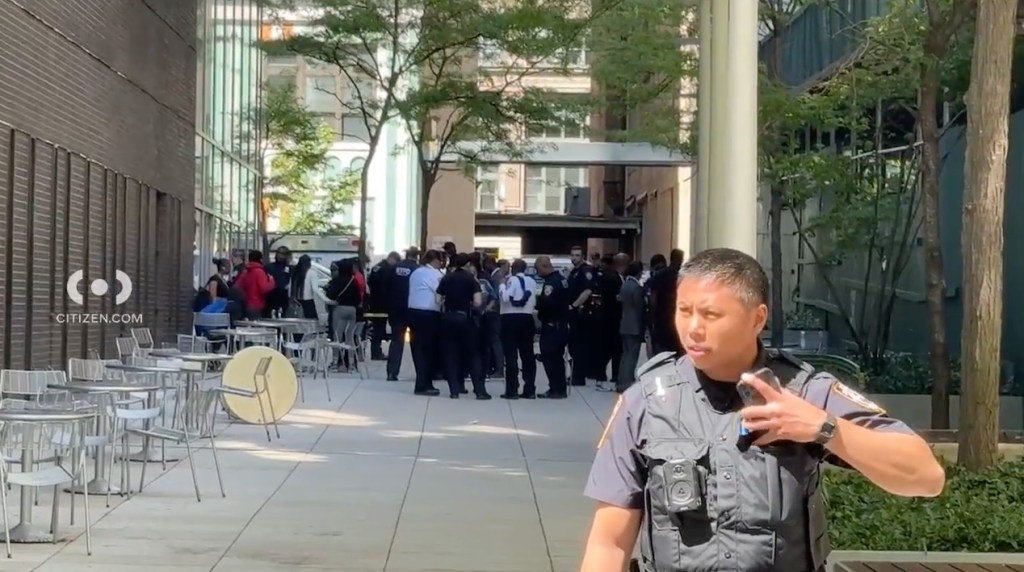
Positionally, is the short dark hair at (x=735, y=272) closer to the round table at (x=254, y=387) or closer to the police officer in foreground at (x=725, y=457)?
the police officer in foreground at (x=725, y=457)

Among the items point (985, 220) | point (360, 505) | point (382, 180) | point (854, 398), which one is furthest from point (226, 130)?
point (854, 398)

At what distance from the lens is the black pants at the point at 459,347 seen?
19484mm

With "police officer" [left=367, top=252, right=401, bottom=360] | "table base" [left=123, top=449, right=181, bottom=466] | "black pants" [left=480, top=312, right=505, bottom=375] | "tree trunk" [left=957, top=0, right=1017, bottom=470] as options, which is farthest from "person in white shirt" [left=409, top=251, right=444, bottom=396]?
"tree trunk" [left=957, top=0, right=1017, bottom=470]

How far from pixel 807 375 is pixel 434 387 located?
17.3 metres

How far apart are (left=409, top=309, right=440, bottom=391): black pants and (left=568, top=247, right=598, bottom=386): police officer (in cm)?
213

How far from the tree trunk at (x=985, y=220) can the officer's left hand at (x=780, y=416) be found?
756 centimetres

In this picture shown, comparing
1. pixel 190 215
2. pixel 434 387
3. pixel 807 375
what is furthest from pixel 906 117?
pixel 807 375

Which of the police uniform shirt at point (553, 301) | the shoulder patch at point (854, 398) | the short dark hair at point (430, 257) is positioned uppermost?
the short dark hair at point (430, 257)

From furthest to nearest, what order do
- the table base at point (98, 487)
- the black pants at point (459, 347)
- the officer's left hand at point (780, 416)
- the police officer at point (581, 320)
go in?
the police officer at point (581, 320), the black pants at point (459, 347), the table base at point (98, 487), the officer's left hand at point (780, 416)

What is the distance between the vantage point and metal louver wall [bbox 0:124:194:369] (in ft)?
50.2

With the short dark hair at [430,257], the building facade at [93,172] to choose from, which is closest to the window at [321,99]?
the building facade at [93,172]

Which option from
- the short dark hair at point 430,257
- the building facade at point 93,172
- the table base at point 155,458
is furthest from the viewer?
the short dark hair at point 430,257

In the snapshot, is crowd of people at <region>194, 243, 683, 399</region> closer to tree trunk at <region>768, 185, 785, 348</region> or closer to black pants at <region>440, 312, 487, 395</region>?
black pants at <region>440, 312, 487, 395</region>

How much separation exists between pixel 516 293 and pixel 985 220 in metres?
9.81
